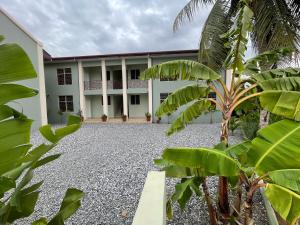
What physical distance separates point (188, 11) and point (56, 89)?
51.1 ft

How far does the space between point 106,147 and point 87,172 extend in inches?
127

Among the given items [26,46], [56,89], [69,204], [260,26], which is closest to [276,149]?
[69,204]

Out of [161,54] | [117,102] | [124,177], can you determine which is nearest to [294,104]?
[124,177]

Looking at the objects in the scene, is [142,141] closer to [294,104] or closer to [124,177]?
[124,177]

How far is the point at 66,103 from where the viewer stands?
19.8 meters

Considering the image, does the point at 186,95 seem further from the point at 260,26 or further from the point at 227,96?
the point at 260,26

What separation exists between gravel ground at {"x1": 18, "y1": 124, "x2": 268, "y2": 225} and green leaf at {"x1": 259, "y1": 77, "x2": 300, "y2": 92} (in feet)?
8.03

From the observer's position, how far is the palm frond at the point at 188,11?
9.14 meters

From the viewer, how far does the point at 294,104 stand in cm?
274

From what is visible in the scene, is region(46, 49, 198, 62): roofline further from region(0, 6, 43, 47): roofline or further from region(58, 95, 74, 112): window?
region(58, 95, 74, 112): window

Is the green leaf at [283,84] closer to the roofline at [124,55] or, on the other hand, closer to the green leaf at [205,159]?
the green leaf at [205,159]

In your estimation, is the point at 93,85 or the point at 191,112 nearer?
the point at 191,112

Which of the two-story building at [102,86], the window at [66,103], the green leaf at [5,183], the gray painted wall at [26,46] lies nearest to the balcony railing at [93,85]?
the two-story building at [102,86]

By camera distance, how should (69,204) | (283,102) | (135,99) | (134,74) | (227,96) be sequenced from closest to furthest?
(69,204) → (283,102) → (227,96) → (134,74) → (135,99)
